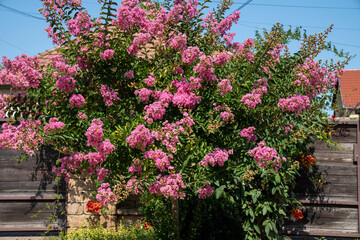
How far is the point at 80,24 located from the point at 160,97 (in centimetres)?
119

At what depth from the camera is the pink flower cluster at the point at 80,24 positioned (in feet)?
12.1

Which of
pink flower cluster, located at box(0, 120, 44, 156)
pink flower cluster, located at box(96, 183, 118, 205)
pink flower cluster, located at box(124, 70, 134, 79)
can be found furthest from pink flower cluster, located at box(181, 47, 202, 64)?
pink flower cluster, located at box(0, 120, 44, 156)

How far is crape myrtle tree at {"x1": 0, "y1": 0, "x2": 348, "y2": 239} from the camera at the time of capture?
335 cm

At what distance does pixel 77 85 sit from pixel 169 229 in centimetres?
236

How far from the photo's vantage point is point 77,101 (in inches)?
139

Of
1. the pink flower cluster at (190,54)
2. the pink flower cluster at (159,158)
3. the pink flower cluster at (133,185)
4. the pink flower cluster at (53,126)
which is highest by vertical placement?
the pink flower cluster at (190,54)

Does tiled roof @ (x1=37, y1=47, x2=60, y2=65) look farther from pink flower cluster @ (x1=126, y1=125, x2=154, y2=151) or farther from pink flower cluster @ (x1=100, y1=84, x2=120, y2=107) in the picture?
pink flower cluster @ (x1=126, y1=125, x2=154, y2=151)

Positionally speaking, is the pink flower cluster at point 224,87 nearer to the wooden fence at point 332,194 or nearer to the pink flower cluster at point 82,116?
the pink flower cluster at point 82,116

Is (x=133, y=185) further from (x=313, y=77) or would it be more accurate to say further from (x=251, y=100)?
(x=313, y=77)

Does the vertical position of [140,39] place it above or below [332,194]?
above

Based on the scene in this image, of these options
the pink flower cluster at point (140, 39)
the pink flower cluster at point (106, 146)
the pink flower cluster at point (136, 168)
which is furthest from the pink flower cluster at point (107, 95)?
the pink flower cluster at point (136, 168)

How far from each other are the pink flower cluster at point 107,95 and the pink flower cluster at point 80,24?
0.65 metres

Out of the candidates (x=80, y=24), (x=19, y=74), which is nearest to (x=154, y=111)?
(x=80, y=24)

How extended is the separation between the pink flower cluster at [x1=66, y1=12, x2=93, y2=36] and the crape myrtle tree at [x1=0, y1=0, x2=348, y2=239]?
11mm
